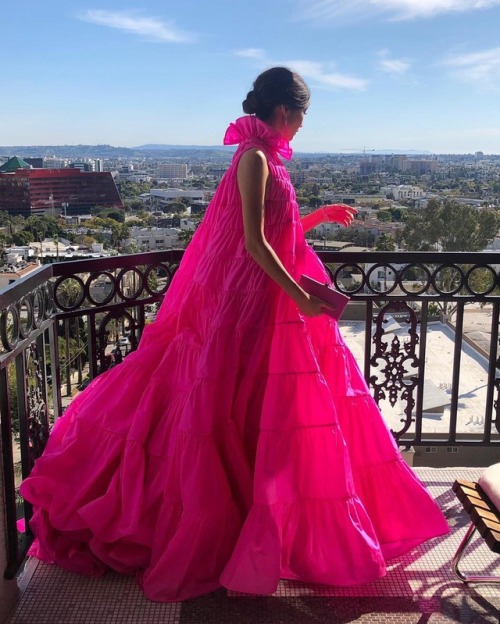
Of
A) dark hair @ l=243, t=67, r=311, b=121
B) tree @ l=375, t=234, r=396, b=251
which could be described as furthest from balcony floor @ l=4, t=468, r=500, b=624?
tree @ l=375, t=234, r=396, b=251

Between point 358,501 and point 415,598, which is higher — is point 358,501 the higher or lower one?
the higher one

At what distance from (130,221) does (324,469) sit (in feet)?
151

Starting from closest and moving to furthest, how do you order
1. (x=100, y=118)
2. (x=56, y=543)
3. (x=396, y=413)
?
(x=56, y=543) → (x=396, y=413) → (x=100, y=118)

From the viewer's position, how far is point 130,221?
152 feet

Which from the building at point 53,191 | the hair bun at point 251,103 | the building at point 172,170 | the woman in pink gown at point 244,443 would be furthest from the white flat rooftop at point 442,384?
the building at point 172,170

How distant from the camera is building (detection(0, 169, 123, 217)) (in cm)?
4397

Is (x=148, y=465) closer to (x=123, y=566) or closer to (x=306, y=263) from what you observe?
(x=123, y=566)

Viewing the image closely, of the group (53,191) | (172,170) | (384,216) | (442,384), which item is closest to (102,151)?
(172,170)

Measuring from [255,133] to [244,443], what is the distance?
0.93 metres

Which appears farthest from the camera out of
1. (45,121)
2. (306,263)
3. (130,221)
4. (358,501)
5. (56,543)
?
(45,121)

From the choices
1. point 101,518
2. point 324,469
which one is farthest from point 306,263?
point 101,518

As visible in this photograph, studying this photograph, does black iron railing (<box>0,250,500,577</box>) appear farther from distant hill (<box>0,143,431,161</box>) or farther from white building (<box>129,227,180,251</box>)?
distant hill (<box>0,143,431,161</box>)

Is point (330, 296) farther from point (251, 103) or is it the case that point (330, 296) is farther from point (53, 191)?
point (53, 191)

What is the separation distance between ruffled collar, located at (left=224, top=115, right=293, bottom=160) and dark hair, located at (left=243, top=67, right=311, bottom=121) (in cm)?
4
